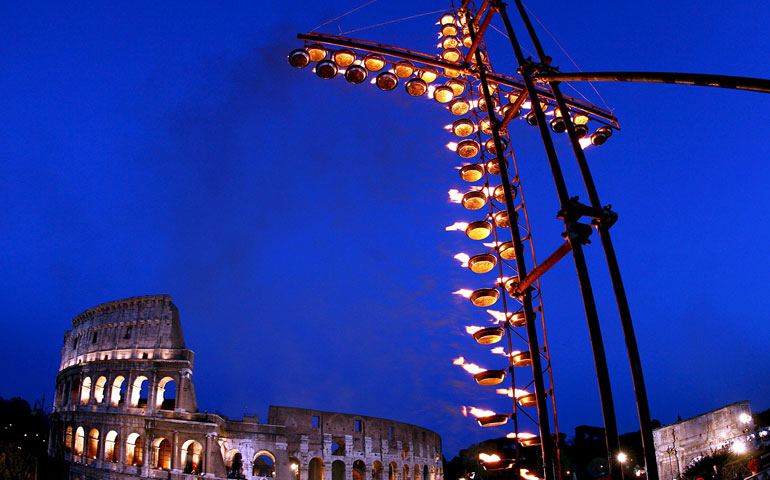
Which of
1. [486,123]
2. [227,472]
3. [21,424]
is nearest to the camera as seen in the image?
[486,123]

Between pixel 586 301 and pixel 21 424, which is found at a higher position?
pixel 21 424

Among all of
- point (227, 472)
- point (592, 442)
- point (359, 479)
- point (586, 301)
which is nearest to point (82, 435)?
point (227, 472)

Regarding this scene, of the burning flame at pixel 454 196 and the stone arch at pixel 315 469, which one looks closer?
the burning flame at pixel 454 196

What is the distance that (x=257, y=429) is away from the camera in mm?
32125

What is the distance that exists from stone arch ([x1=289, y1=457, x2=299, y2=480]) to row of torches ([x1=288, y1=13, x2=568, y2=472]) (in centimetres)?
3045

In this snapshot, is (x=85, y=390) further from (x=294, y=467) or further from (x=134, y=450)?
(x=294, y=467)

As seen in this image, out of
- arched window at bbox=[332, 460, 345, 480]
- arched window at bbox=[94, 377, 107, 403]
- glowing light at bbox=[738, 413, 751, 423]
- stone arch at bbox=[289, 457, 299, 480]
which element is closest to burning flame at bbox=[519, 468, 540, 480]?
glowing light at bbox=[738, 413, 751, 423]

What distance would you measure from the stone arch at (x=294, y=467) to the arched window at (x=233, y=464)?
325 cm

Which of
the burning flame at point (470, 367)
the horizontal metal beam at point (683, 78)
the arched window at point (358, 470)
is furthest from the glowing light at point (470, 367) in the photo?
the arched window at point (358, 470)

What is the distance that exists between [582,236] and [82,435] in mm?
40032

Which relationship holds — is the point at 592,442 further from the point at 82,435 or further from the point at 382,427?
the point at 82,435

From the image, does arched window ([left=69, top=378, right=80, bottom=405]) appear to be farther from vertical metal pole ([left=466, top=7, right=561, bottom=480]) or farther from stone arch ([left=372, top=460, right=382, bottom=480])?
vertical metal pole ([left=466, top=7, right=561, bottom=480])

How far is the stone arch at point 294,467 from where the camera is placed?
33094mm

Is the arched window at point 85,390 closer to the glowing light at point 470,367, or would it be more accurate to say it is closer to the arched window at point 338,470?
the arched window at point 338,470
